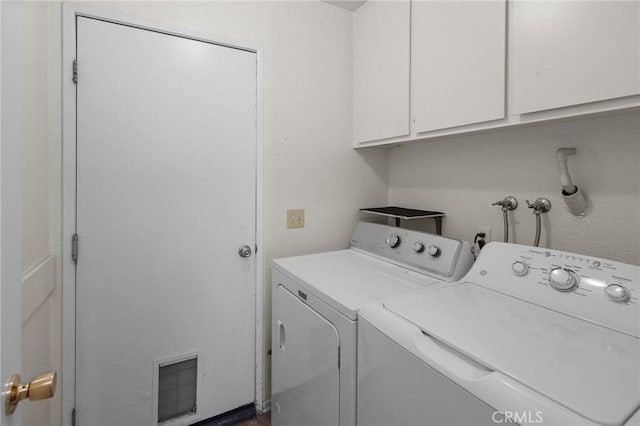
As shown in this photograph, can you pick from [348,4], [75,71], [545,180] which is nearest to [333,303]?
[545,180]

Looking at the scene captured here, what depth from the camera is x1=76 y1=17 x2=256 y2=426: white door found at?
1378mm

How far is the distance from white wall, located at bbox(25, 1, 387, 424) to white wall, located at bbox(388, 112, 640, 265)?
1.60ft

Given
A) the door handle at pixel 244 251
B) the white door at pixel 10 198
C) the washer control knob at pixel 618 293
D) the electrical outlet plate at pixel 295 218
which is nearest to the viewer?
the white door at pixel 10 198

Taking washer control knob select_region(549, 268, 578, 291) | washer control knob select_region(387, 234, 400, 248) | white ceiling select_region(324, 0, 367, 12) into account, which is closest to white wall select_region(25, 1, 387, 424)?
white ceiling select_region(324, 0, 367, 12)

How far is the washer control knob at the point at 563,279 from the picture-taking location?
98 cm

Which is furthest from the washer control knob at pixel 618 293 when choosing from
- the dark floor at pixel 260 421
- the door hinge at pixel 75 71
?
the door hinge at pixel 75 71

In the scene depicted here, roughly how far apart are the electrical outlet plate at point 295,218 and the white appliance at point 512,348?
94 centimetres

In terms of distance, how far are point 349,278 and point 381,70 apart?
1.19m

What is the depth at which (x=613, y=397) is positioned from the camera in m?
0.58

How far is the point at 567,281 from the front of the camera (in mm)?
979

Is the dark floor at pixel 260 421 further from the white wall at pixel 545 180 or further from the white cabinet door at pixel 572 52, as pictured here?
the white cabinet door at pixel 572 52

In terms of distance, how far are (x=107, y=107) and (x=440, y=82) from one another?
1.51 meters

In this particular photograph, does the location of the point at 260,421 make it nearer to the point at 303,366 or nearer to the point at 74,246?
the point at 303,366

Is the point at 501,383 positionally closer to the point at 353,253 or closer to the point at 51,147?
the point at 353,253
